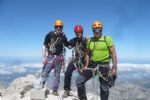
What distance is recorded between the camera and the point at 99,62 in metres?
18.5

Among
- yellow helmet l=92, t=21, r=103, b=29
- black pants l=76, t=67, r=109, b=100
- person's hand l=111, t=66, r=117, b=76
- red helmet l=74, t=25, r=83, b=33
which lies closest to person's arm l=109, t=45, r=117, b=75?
person's hand l=111, t=66, r=117, b=76

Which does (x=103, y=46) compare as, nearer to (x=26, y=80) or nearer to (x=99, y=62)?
(x=99, y=62)

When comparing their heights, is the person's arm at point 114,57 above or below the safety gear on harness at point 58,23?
below

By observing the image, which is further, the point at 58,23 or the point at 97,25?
the point at 58,23

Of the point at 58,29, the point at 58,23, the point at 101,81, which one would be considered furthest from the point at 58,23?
the point at 101,81

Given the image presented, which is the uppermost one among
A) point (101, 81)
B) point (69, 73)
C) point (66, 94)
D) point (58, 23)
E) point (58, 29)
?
point (58, 23)

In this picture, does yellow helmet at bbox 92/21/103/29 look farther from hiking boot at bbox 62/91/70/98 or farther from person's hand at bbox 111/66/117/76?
hiking boot at bbox 62/91/70/98

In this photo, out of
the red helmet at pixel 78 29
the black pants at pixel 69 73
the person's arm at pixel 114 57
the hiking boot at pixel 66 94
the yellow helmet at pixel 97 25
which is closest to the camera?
the person's arm at pixel 114 57

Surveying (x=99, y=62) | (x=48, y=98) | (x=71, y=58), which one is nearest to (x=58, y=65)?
(x=71, y=58)

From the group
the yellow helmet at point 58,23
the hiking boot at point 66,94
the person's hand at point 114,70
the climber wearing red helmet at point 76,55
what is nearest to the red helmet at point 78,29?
the climber wearing red helmet at point 76,55

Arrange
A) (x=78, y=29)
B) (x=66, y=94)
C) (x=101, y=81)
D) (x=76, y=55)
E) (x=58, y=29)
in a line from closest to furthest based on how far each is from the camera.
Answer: (x=101, y=81) → (x=78, y=29) → (x=58, y=29) → (x=76, y=55) → (x=66, y=94)

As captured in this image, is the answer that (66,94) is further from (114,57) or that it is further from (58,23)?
(114,57)

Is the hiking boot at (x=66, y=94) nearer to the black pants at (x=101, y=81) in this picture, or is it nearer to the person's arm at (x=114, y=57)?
the black pants at (x=101, y=81)

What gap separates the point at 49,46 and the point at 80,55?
2.23 meters
